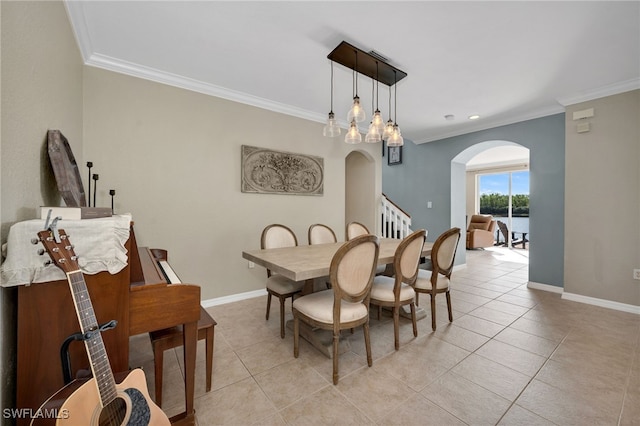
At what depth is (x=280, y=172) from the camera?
3.49 metres

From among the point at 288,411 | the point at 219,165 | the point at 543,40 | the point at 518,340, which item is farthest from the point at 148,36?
the point at 518,340

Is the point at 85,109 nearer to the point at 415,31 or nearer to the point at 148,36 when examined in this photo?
the point at 148,36

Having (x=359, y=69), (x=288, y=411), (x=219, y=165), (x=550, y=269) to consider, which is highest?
(x=359, y=69)

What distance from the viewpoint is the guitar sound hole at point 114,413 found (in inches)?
35.3

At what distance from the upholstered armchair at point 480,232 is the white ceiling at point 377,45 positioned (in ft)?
14.1

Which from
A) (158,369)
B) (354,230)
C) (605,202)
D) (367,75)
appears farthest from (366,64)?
(605,202)

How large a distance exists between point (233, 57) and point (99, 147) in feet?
4.95

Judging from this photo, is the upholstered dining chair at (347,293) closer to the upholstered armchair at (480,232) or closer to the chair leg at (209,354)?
the chair leg at (209,354)

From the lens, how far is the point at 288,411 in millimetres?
1445

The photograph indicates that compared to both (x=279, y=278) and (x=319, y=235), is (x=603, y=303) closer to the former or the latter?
(x=319, y=235)

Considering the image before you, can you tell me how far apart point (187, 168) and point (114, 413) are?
2.37m

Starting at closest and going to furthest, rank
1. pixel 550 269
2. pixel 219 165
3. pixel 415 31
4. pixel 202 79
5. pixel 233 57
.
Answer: pixel 415 31 < pixel 233 57 < pixel 202 79 < pixel 219 165 < pixel 550 269

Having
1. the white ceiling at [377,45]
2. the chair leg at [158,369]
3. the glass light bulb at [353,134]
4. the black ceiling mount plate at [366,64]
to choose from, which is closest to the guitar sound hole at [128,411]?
the chair leg at [158,369]

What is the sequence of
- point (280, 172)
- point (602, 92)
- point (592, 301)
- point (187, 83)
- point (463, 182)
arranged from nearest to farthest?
point (187, 83) < point (602, 92) < point (592, 301) < point (280, 172) < point (463, 182)
